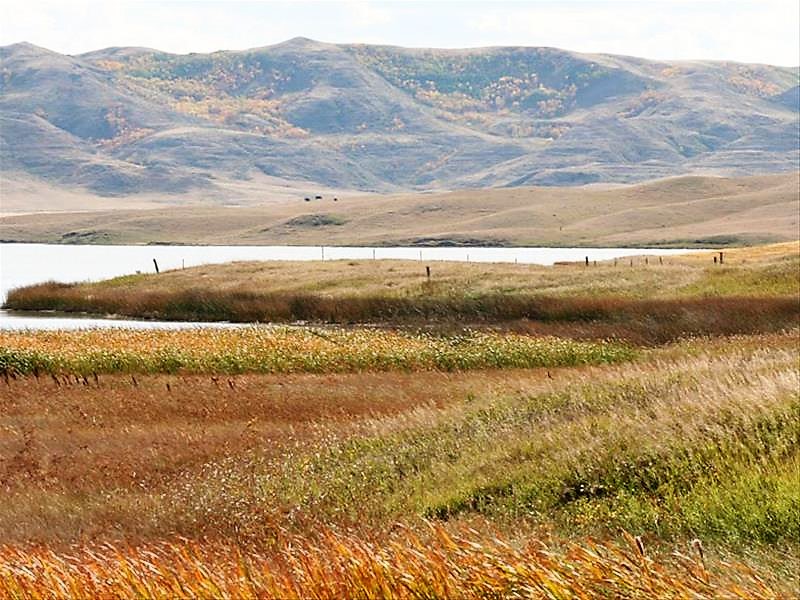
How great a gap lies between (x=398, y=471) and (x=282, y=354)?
63.8ft

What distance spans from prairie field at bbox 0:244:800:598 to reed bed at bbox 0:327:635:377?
0.11 m

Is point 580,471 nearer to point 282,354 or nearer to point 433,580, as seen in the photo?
point 433,580

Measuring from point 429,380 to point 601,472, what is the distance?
1695cm

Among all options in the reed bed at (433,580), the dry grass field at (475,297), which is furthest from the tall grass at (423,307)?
the reed bed at (433,580)

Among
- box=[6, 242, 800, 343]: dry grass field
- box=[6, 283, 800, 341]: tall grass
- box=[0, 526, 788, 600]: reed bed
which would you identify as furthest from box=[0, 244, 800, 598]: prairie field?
box=[6, 242, 800, 343]: dry grass field

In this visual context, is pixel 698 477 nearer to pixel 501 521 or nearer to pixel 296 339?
pixel 501 521

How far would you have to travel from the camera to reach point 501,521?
17.8 m

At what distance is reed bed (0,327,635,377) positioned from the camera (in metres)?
39.2

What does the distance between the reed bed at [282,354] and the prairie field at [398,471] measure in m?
0.11

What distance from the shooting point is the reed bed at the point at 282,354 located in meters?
39.2

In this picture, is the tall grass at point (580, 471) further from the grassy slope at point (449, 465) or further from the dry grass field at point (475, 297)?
the dry grass field at point (475, 297)

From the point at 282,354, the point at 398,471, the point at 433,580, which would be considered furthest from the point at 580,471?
the point at 282,354

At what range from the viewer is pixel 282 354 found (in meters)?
40.8

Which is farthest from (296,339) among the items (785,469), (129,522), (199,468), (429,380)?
(785,469)
